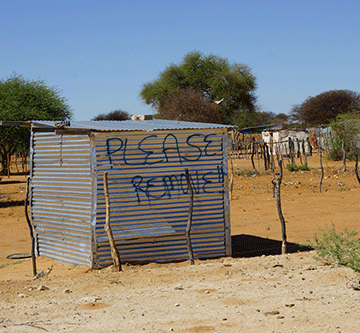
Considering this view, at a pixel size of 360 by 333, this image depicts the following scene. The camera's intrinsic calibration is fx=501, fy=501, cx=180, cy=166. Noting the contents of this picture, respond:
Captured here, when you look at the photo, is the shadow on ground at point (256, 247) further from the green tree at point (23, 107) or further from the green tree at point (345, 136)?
the green tree at point (23, 107)

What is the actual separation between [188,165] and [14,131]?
2336 cm

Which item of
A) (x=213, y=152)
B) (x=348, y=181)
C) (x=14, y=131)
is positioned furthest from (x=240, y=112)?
(x=213, y=152)

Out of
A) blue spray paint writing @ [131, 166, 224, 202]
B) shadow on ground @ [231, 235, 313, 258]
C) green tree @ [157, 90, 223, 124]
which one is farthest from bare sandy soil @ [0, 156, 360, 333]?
green tree @ [157, 90, 223, 124]

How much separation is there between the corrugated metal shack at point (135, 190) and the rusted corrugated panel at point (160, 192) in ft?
0.05

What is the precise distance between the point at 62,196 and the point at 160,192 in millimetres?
1633

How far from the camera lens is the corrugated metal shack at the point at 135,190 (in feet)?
25.2

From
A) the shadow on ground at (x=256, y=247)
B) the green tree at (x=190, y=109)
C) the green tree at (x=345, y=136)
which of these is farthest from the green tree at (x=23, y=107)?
the shadow on ground at (x=256, y=247)

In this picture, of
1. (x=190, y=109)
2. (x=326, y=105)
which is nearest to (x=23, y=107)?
(x=190, y=109)

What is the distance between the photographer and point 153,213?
7.95 m

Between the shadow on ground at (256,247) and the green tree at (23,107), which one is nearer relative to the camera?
the shadow on ground at (256,247)

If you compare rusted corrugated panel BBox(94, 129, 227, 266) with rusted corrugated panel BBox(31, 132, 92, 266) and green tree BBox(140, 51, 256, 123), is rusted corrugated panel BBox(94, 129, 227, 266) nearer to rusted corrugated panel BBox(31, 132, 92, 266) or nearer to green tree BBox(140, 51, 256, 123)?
rusted corrugated panel BBox(31, 132, 92, 266)

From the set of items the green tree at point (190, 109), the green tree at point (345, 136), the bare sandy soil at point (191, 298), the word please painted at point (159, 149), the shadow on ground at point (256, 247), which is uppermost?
the green tree at point (190, 109)

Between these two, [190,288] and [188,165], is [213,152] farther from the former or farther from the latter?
[190,288]

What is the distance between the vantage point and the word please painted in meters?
7.75
